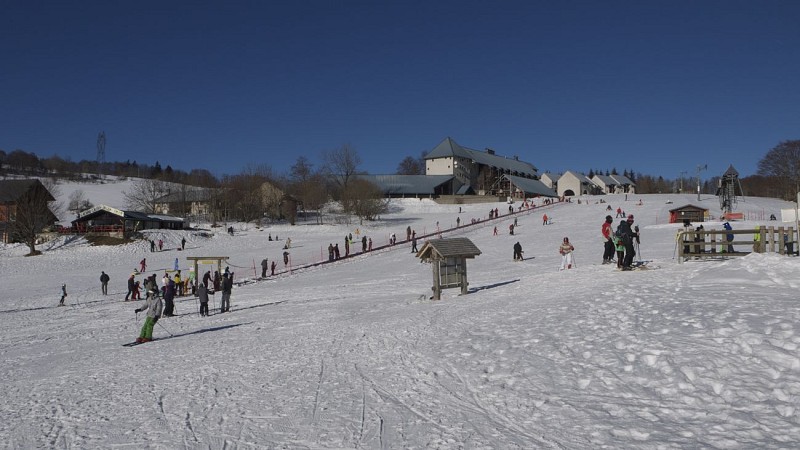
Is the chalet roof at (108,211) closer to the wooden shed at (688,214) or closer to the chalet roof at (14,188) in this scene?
the chalet roof at (14,188)

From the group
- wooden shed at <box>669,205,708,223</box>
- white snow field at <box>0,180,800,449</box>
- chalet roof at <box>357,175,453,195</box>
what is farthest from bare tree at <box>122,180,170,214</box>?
wooden shed at <box>669,205,708,223</box>

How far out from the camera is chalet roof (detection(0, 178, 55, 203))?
194ft

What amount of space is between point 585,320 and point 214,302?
15999 mm

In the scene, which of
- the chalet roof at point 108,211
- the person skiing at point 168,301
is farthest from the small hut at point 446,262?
the chalet roof at point 108,211

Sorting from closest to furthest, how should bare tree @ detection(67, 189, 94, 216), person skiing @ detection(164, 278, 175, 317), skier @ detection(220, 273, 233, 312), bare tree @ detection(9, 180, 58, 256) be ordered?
person skiing @ detection(164, 278, 175, 317) < skier @ detection(220, 273, 233, 312) < bare tree @ detection(9, 180, 58, 256) < bare tree @ detection(67, 189, 94, 216)

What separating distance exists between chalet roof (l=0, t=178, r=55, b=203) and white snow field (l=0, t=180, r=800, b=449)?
5079cm

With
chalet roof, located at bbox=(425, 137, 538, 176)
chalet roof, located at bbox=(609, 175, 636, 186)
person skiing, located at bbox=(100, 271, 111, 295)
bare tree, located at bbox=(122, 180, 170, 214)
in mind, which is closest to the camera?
person skiing, located at bbox=(100, 271, 111, 295)

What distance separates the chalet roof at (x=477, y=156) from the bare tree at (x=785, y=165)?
156ft

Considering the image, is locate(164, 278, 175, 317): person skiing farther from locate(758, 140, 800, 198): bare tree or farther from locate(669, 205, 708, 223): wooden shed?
locate(758, 140, 800, 198): bare tree

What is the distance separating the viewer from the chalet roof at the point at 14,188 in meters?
59.0

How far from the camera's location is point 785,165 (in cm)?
8838

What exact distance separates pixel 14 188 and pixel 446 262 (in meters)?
62.8

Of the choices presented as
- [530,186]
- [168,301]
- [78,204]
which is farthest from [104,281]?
[530,186]

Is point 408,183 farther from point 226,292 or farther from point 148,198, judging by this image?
point 226,292
